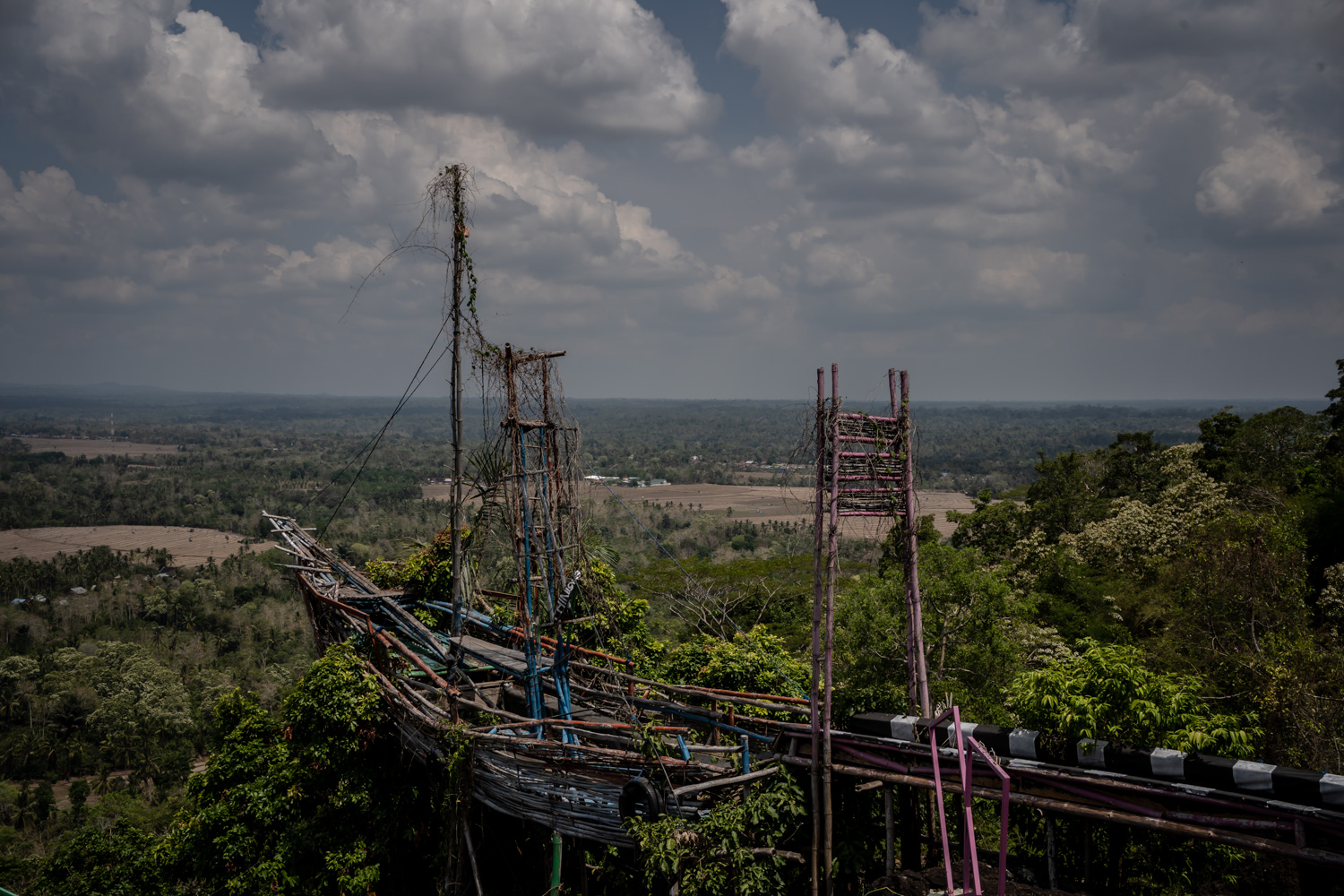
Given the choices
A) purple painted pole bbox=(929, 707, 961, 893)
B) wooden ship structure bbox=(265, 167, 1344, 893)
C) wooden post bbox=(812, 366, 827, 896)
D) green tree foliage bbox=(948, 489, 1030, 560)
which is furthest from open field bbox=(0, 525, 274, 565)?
purple painted pole bbox=(929, 707, 961, 893)

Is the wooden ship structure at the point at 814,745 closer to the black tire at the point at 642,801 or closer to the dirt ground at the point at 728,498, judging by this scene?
the black tire at the point at 642,801

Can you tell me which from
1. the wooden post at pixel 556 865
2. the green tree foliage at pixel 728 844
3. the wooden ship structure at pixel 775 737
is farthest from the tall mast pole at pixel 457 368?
the green tree foliage at pixel 728 844

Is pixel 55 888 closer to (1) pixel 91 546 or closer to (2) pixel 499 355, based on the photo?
(2) pixel 499 355

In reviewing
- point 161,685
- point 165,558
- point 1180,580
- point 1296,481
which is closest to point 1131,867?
point 1180,580

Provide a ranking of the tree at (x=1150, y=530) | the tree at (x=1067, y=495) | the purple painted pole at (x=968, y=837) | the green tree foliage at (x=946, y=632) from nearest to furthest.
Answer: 1. the purple painted pole at (x=968, y=837)
2. the green tree foliage at (x=946, y=632)
3. the tree at (x=1150, y=530)
4. the tree at (x=1067, y=495)

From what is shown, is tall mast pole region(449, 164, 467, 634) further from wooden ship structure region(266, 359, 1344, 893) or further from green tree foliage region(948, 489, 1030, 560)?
green tree foliage region(948, 489, 1030, 560)

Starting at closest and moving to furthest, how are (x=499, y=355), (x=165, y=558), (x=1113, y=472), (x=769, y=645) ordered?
(x=499, y=355) → (x=769, y=645) → (x=1113, y=472) → (x=165, y=558)
